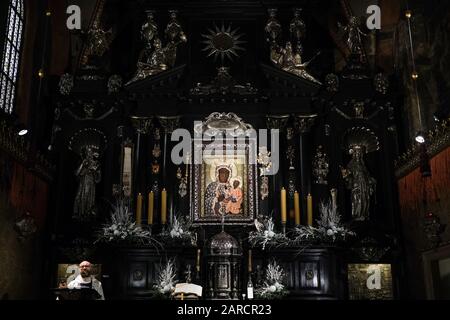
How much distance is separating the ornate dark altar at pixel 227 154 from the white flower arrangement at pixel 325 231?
0.05 meters

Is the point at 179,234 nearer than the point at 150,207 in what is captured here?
Yes

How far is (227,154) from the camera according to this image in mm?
14594

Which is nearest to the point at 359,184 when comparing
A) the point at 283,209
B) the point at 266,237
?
the point at 283,209

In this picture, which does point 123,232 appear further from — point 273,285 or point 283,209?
point 283,209

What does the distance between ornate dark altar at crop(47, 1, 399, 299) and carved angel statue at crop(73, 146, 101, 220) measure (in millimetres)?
34

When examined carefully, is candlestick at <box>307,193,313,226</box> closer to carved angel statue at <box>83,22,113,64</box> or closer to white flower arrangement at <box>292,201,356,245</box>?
white flower arrangement at <box>292,201,356,245</box>

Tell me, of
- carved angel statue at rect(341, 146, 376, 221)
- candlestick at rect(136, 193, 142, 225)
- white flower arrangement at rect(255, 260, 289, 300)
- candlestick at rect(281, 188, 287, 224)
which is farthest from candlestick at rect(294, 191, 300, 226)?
candlestick at rect(136, 193, 142, 225)

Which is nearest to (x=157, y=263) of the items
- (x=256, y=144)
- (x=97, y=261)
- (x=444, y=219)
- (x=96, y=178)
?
(x=97, y=261)

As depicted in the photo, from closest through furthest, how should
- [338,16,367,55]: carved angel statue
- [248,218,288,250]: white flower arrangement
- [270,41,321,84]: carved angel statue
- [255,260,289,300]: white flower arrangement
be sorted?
[255,260,289,300]: white flower arrangement, [248,218,288,250]: white flower arrangement, [270,41,321,84]: carved angel statue, [338,16,367,55]: carved angel statue

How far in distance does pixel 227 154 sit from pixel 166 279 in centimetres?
393

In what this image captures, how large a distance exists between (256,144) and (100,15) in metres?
6.17

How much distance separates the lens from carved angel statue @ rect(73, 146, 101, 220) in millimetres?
14055

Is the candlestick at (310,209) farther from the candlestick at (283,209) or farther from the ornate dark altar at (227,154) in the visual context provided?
the candlestick at (283,209)

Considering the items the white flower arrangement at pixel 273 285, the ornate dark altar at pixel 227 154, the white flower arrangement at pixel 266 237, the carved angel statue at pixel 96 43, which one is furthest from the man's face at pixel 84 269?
the carved angel statue at pixel 96 43
